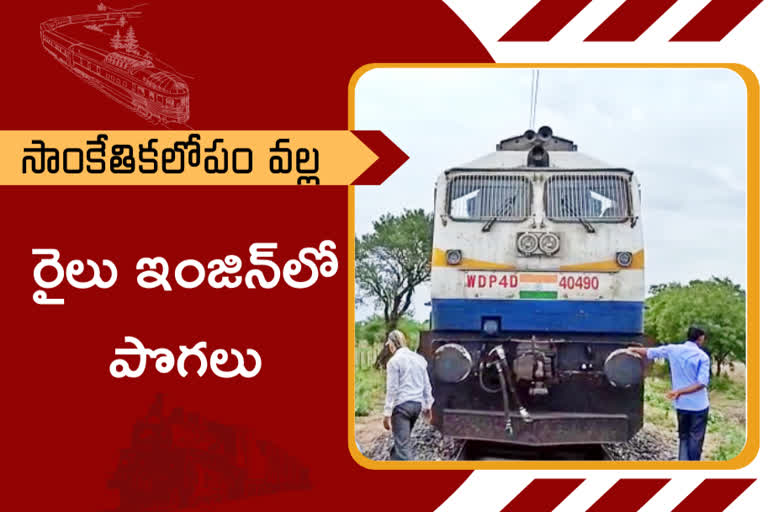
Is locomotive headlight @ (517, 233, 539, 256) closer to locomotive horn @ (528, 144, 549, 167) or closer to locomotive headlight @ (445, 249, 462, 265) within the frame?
locomotive headlight @ (445, 249, 462, 265)

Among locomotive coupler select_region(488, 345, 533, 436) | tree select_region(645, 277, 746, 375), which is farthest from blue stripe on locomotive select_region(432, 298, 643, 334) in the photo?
tree select_region(645, 277, 746, 375)

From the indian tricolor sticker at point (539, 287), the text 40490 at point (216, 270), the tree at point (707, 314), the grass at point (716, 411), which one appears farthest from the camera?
the tree at point (707, 314)

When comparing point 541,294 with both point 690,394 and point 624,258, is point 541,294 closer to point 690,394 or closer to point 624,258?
point 624,258

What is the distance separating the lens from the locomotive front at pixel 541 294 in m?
7.89

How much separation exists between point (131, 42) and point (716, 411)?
7.74 m

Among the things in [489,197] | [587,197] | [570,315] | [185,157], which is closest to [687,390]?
[570,315]

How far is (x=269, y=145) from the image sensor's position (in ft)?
17.3

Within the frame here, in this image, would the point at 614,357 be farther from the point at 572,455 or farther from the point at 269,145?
the point at 269,145

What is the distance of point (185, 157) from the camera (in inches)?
208

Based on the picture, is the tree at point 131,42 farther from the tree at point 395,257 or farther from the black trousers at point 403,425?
the tree at point 395,257

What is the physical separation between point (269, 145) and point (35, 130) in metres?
1.44

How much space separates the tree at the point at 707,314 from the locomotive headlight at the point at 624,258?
8.19ft

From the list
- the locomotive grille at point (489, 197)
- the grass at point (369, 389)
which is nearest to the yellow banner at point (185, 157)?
the locomotive grille at point (489, 197)

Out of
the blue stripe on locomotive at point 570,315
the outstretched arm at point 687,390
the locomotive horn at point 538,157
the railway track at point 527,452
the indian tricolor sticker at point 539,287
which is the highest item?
the locomotive horn at point 538,157
